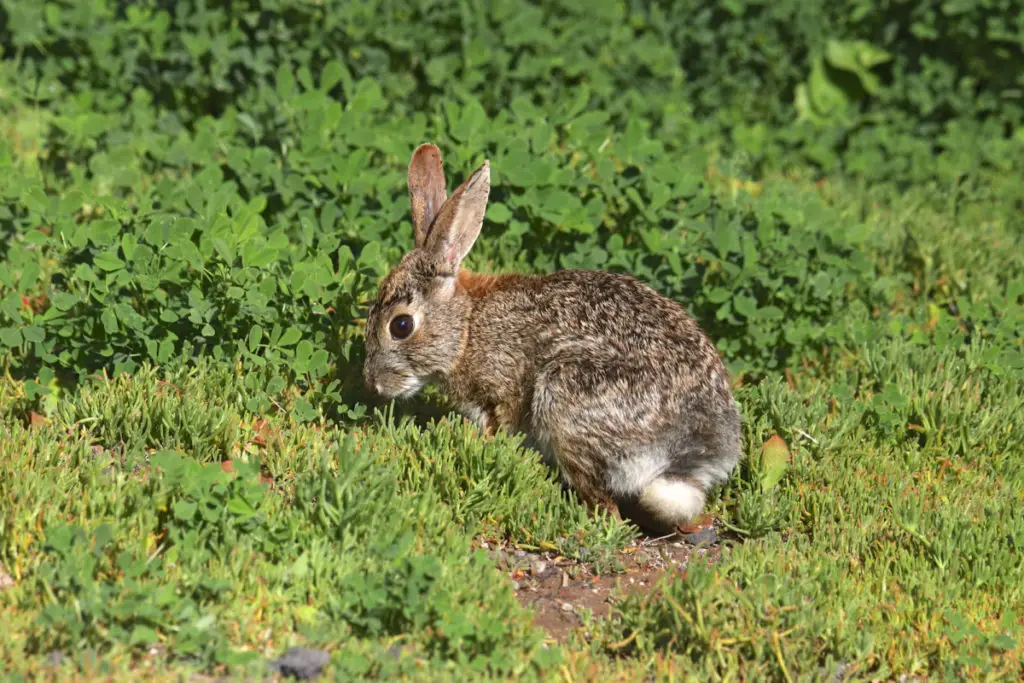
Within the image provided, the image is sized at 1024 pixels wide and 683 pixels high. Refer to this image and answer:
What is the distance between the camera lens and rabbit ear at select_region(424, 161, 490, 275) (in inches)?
235

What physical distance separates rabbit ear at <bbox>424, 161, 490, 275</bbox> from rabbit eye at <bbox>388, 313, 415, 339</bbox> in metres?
0.31

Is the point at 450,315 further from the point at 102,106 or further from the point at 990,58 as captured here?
the point at 990,58

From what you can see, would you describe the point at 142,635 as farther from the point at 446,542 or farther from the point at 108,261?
the point at 108,261

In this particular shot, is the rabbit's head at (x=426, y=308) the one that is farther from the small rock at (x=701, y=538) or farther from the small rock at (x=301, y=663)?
the small rock at (x=301, y=663)

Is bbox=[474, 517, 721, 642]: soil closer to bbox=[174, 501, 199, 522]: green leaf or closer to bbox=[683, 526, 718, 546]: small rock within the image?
bbox=[683, 526, 718, 546]: small rock

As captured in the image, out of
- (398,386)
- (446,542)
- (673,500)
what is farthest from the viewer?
(398,386)

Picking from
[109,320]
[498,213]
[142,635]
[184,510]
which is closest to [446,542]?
[184,510]

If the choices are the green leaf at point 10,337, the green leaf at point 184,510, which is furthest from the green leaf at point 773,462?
the green leaf at point 10,337

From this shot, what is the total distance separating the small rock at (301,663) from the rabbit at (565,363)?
1735 mm

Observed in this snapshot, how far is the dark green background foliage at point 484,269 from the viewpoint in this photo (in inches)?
182

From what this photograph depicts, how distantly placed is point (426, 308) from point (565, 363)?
0.84 m

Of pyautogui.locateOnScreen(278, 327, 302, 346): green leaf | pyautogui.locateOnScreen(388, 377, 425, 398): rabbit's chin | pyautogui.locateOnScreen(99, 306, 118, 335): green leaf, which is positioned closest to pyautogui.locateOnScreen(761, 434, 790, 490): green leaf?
pyautogui.locateOnScreen(388, 377, 425, 398): rabbit's chin

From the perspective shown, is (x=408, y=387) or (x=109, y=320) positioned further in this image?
(x=408, y=387)

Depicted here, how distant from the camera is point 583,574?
210 inches
